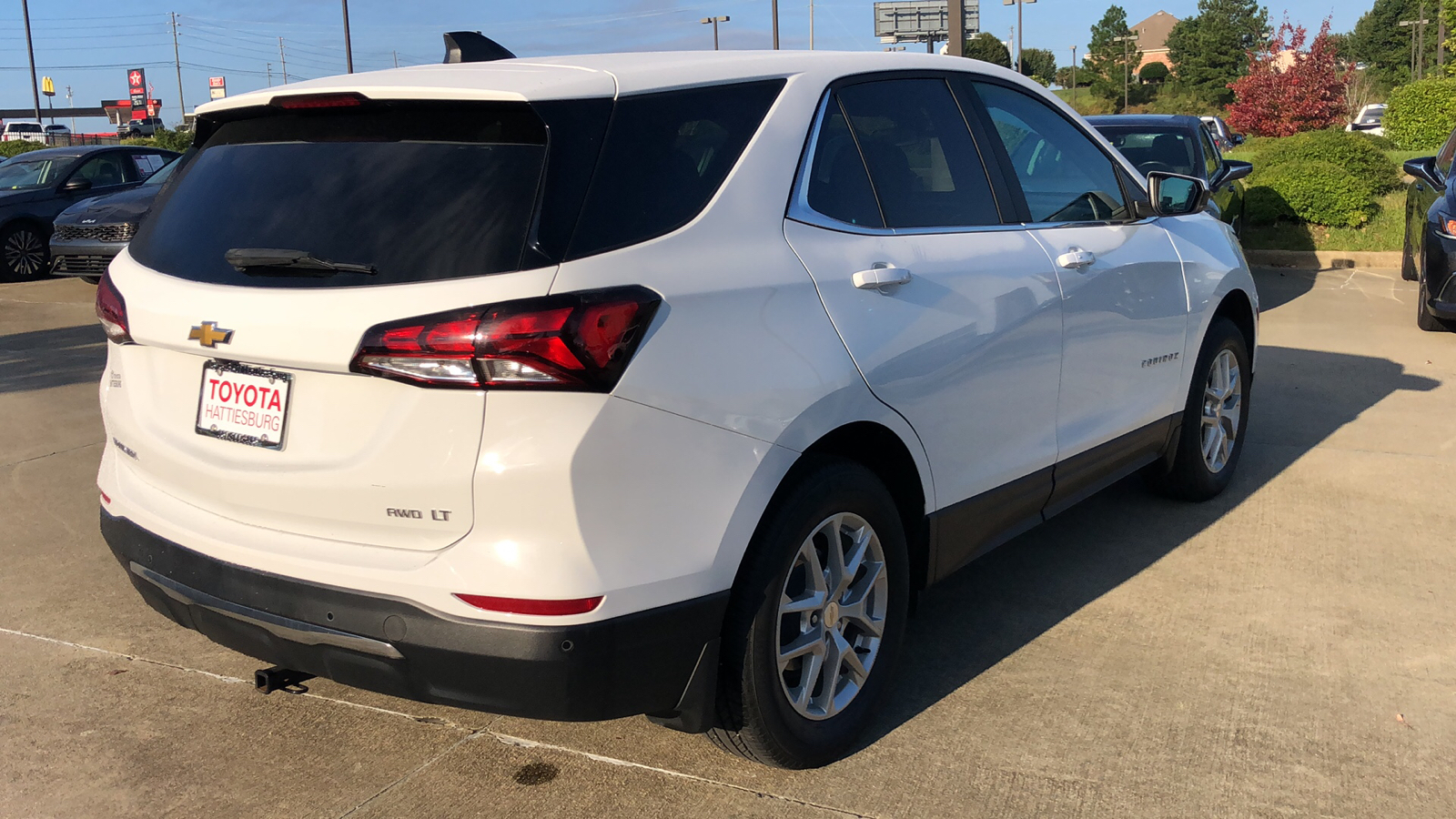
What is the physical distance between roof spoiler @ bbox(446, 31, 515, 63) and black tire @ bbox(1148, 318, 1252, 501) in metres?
3.03

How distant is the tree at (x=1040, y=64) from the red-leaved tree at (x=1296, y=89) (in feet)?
242

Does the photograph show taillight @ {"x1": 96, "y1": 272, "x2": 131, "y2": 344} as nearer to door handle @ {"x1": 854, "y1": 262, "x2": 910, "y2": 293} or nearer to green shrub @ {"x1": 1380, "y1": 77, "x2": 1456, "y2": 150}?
door handle @ {"x1": 854, "y1": 262, "x2": 910, "y2": 293}

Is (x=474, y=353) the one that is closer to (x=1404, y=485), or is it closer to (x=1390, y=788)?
(x=1390, y=788)

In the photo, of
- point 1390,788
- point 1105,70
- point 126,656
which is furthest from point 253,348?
point 1105,70

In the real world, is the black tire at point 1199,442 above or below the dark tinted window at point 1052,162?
below

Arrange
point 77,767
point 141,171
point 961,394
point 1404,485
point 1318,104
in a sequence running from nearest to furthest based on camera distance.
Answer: point 77,767
point 961,394
point 1404,485
point 141,171
point 1318,104

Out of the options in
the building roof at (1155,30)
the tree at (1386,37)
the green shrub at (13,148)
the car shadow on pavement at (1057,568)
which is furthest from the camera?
the building roof at (1155,30)

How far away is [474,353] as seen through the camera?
7.82ft

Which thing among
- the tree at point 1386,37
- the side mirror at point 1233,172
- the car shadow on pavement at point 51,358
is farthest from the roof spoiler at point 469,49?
the tree at point 1386,37

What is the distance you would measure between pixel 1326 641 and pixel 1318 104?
30283mm

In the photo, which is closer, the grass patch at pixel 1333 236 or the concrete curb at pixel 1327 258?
the concrete curb at pixel 1327 258

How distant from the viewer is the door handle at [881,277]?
3.09 meters

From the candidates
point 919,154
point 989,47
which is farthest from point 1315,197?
point 989,47

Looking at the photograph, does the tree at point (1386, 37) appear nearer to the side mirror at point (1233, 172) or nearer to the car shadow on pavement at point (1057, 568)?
the side mirror at point (1233, 172)
